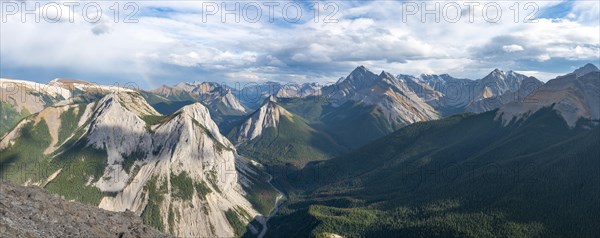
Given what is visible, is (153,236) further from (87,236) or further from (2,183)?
(2,183)

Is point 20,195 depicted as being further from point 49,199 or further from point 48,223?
point 48,223

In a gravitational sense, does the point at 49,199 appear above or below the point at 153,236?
above

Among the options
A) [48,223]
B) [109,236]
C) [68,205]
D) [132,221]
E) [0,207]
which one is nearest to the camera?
[0,207]

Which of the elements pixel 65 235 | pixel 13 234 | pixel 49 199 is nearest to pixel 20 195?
pixel 49 199

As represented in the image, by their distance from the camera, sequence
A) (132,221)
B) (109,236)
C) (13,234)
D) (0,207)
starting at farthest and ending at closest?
(132,221) < (109,236) < (0,207) < (13,234)

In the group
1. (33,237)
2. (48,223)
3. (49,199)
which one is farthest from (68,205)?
(33,237)

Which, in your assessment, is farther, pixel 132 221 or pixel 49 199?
pixel 132 221
